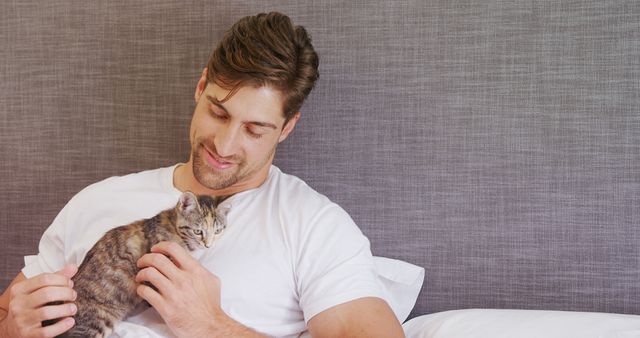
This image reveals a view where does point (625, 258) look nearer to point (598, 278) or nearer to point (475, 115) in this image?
point (598, 278)

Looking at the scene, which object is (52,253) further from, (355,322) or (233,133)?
(355,322)

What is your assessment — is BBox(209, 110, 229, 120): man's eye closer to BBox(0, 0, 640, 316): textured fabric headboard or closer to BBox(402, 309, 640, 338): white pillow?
BBox(0, 0, 640, 316): textured fabric headboard

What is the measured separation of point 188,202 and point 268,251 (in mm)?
216

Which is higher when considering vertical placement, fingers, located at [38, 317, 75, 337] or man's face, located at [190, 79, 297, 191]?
man's face, located at [190, 79, 297, 191]

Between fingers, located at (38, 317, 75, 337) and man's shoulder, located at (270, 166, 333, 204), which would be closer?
fingers, located at (38, 317, 75, 337)

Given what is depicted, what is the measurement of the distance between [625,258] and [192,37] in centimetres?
129

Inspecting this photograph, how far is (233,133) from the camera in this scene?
144cm

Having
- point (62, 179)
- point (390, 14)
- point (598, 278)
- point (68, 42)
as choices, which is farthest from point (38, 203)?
point (598, 278)

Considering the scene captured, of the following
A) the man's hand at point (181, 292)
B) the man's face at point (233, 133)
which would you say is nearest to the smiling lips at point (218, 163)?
the man's face at point (233, 133)

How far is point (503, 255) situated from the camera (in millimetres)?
1639

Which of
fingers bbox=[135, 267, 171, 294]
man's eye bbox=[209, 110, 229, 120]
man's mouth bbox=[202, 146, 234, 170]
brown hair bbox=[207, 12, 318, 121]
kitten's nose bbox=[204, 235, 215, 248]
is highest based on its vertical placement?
brown hair bbox=[207, 12, 318, 121]

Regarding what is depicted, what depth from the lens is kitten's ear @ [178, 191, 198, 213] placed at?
4.43 ft

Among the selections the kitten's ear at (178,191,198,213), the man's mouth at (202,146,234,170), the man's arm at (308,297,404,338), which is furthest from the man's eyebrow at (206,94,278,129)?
the man's arm at (308,297,404,338)

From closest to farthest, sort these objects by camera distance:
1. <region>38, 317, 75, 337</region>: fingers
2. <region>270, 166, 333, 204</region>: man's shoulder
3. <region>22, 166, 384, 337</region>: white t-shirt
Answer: <region>38, 317, 75, 337</region>: fingers < <region>22, 166, 384, 337</region>: white t-shirt < <region>270, 166, 333, 204</region>: man's shoulder
